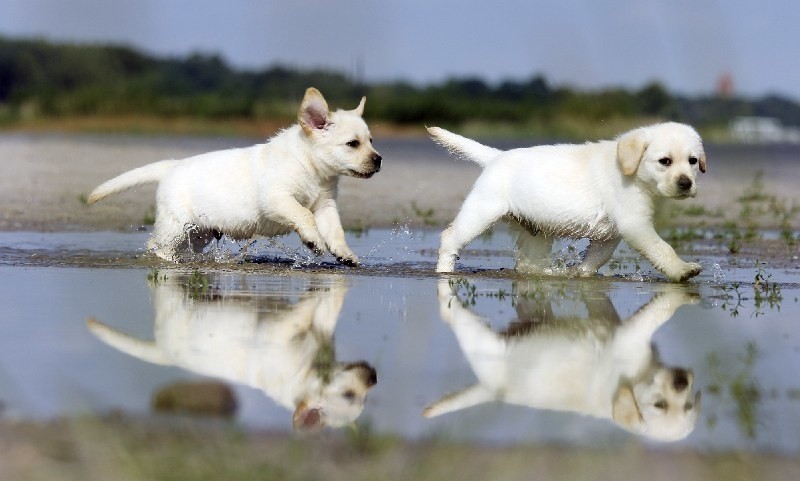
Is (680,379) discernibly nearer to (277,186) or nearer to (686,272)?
(686,272)

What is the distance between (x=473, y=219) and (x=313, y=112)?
130 centimetres

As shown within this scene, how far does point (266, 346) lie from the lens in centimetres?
507

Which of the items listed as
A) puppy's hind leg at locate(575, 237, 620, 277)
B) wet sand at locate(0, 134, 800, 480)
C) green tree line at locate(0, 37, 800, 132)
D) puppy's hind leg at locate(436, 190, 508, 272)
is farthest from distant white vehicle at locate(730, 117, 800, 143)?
green tree line at locate(0, 37, 800, 132)

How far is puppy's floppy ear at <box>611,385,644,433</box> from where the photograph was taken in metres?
4.01

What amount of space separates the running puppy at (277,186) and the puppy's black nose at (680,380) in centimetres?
373

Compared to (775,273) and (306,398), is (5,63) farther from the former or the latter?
(306,398)

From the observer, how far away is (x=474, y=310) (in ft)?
20.8

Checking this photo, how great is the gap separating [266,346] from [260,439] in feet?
4.55

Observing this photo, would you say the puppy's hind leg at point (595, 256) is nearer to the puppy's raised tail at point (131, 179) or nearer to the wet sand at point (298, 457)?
the puppy's raised tail at point (131, 179)

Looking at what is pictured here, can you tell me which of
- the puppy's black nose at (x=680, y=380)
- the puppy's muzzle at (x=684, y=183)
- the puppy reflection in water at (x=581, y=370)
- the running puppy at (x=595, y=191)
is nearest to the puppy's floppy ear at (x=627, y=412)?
the puppy reflection in water at (x=581, y=370)

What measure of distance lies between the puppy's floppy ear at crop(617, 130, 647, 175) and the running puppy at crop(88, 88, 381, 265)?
1579mm

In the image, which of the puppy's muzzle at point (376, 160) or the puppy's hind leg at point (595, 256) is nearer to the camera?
the puppy's hind leg at point (595, 256)

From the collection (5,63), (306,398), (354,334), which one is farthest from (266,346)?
(5,63)

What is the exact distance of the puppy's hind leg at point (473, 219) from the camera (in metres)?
7.86
